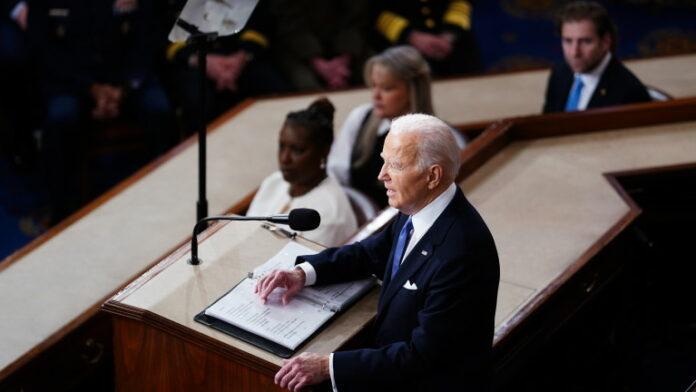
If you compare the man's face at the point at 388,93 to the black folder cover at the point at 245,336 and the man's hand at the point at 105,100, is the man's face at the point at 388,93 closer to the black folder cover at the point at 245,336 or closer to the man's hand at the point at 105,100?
the man's hand at the point at 105,100

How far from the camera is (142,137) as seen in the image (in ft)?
17.0

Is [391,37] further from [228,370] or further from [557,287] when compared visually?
[228,370]

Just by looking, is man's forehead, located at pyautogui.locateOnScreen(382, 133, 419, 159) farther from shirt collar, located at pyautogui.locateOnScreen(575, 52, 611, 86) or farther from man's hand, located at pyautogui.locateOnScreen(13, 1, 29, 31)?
man's hand, located at pyautogui.locateOnScreen(13, 1, 29, 31)

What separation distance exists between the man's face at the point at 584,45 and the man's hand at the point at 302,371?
→ 2450 millimetres

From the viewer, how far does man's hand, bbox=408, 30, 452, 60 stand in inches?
223

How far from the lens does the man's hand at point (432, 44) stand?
565 centimetres

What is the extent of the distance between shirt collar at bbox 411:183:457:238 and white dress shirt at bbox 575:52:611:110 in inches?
86.9

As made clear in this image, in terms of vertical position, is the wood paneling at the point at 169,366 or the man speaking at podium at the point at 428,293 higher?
the man speaking at podium at the point at 428,293

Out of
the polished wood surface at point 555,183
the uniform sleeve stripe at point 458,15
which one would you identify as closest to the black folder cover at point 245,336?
Result: the polished wood surface at point 555,183

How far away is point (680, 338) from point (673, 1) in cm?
404

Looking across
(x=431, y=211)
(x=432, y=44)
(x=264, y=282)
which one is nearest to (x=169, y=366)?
(x=264, y=282)

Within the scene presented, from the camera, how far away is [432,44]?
18.5 ft

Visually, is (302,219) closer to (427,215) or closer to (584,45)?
(427,215)

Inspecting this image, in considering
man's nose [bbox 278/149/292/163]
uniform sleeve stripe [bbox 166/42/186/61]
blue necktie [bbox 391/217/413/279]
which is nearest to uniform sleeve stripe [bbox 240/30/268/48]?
uniform sleeve stripe [bbox 166/42/186/61]
